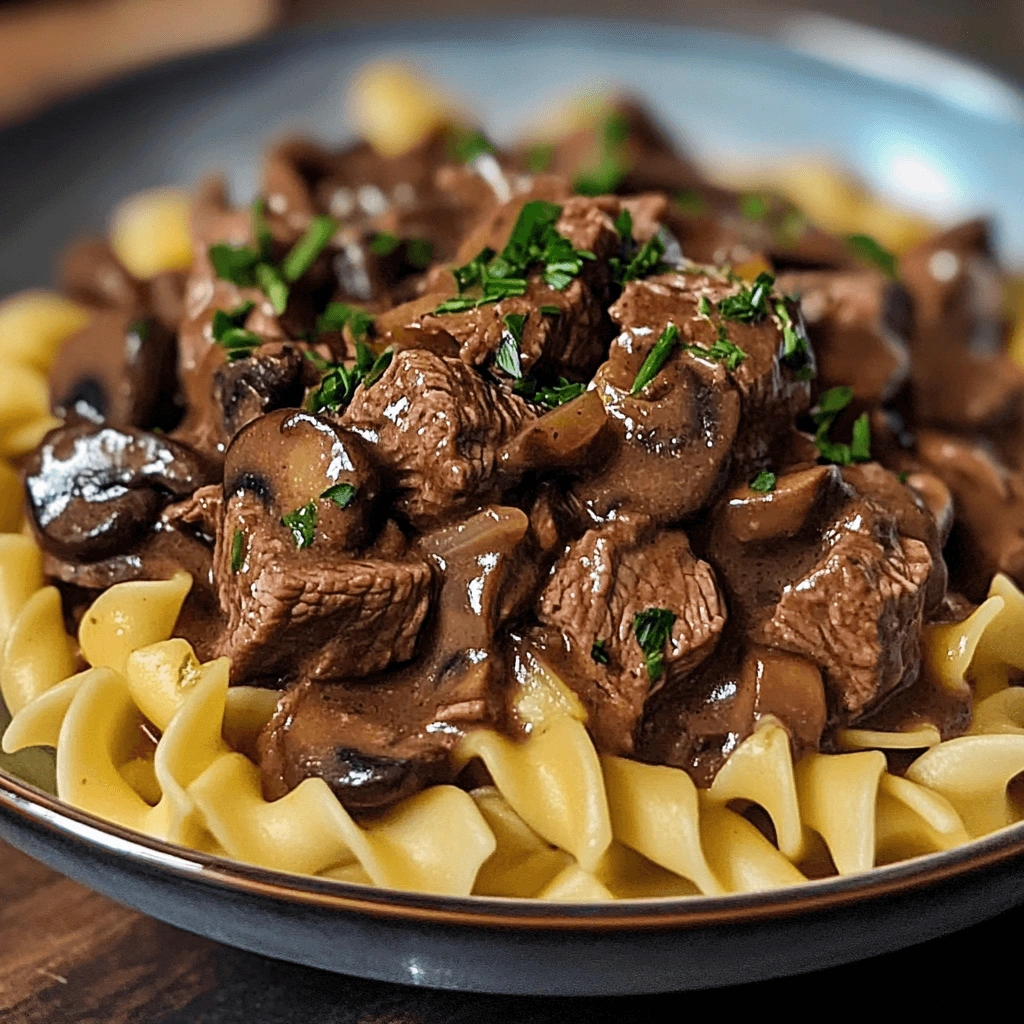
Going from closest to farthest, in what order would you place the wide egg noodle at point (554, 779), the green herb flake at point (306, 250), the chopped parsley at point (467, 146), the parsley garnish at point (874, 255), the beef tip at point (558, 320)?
the wide egg noodle at point (554, 779) < the beef tip at point (558, 320) < the green herb flake at point (306, 250) < the parsley garnish at point (874, 255) < the chopped parsley at point (467, 146)

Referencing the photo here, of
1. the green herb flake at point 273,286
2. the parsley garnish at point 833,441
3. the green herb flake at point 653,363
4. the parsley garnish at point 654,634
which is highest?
the green herb flake at point 273,286

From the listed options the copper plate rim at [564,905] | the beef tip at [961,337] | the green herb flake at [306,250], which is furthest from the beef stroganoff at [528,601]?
the beef tip at [961,337]

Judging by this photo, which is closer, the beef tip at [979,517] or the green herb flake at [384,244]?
the beef tip at [979,517]

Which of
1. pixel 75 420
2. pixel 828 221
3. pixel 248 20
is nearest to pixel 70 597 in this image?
pixel 75 420

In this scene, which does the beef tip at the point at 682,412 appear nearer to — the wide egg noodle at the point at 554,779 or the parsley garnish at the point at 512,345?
the parsley garnish at the point at 512,345

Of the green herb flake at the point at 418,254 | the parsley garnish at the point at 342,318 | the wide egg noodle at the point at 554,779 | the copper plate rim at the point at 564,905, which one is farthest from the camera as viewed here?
the green herb flake at the point at 418,254

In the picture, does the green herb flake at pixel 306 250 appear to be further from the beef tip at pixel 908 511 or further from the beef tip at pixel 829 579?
the beef tip at pixel 908 511

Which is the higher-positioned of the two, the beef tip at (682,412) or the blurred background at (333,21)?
the blurred background at (333,21)
